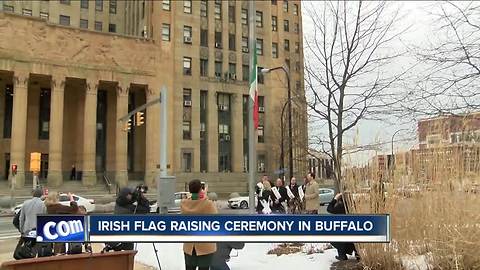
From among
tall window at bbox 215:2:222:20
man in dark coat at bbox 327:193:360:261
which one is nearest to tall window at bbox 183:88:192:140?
tall window at bbox 215:2:222:20

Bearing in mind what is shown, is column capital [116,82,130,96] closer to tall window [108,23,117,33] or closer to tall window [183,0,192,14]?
tall window [183,0,192,14]

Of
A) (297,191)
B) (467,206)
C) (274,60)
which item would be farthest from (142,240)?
(274,60)

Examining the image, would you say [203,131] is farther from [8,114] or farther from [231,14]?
[8,114]

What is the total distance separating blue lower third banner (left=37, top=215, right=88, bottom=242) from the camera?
609 cm

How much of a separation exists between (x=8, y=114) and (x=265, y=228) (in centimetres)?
5083

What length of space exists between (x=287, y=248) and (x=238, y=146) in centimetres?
4752

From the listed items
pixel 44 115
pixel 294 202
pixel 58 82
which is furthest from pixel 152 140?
pixel 294 202

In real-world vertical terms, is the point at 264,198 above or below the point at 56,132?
below

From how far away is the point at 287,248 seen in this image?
10.3m

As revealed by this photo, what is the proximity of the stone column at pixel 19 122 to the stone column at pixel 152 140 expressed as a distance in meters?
12.1

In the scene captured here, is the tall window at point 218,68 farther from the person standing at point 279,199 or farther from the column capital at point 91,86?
the person standing at point 279,199

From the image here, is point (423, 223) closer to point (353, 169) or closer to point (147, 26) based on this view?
point (353, 169)

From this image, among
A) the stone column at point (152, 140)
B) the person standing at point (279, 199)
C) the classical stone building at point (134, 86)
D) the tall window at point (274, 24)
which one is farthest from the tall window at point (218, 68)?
the person standing at point (279, 199)

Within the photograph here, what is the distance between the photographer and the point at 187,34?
2202 inches
